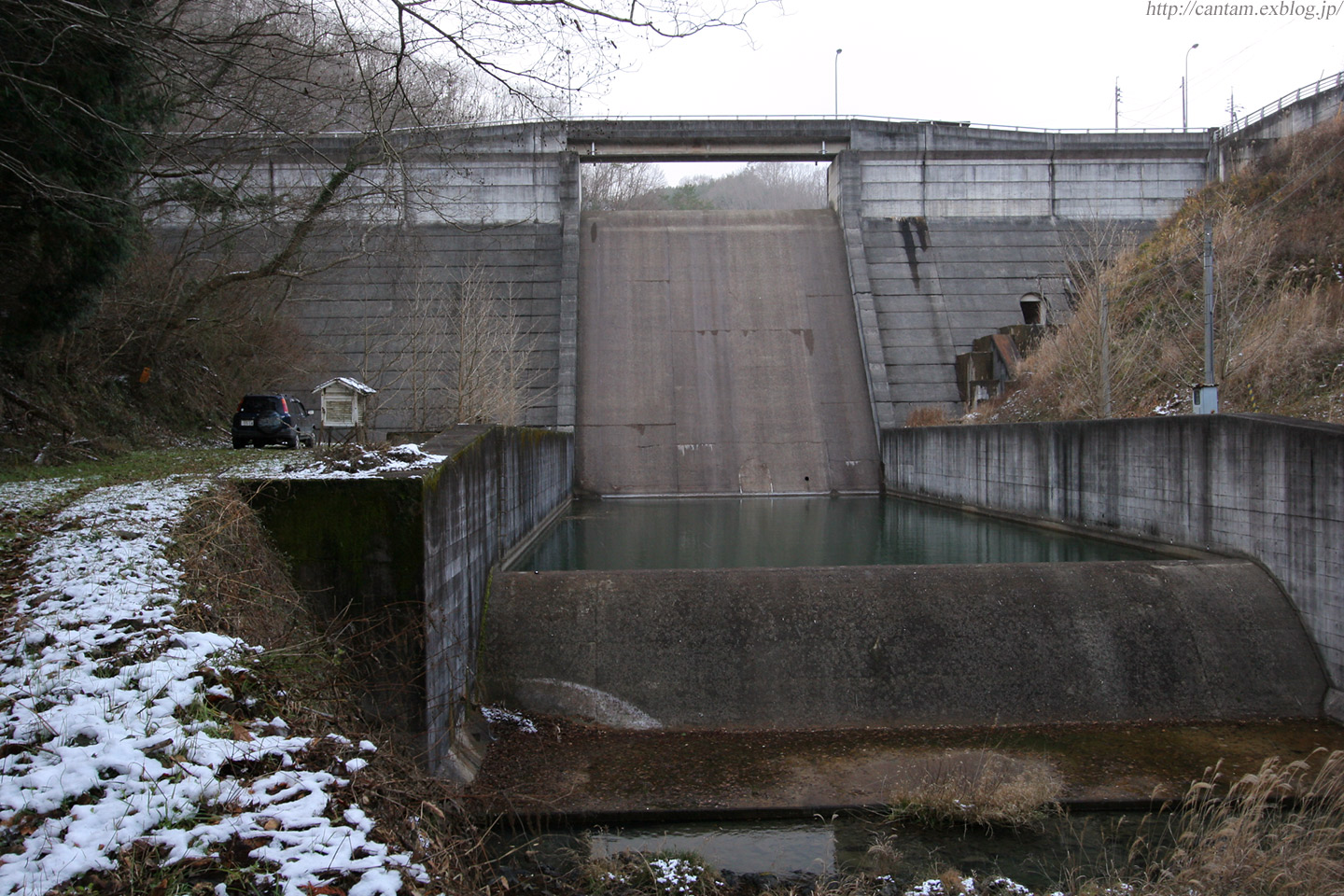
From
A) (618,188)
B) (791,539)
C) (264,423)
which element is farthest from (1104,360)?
(618,188)

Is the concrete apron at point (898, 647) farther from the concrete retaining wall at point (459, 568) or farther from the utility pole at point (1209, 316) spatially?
the utility pole at point (1209, 316)

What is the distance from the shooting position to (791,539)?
12867 mm

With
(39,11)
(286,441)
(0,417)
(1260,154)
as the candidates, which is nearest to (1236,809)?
(39,11)

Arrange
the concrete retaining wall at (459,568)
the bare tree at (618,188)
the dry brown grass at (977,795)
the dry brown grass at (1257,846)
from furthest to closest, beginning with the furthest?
1. the bare tree at (618,188)
2. the concrete retaining wall at (459,568)
3. the dry brown grass at (977,795)
4. the dry brown grass at (1257,846)

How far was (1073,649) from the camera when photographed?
737 centimetres

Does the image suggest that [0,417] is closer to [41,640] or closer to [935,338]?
[41,640]

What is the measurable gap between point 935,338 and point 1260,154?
34.2 feet

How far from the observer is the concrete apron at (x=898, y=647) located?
7.01 metres

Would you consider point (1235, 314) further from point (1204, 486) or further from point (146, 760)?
point (146, 760)

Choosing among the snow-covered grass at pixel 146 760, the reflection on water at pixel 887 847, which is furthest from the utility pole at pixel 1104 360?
the snow-covered grass at pixel 146 760

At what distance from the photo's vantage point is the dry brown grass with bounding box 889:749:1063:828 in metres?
5.34

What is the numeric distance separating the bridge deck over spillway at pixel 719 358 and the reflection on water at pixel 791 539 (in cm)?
206

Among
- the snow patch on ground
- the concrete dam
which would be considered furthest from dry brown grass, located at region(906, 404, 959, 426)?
the snow patch on ground

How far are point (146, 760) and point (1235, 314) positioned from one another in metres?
14.3
